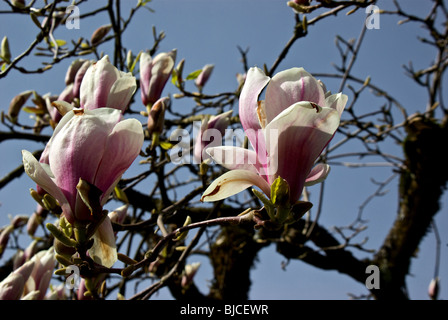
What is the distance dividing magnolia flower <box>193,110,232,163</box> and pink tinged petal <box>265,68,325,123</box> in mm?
389

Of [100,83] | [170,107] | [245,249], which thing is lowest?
[100,83]

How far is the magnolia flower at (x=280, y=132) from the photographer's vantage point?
47cm

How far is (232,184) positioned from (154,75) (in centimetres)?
46

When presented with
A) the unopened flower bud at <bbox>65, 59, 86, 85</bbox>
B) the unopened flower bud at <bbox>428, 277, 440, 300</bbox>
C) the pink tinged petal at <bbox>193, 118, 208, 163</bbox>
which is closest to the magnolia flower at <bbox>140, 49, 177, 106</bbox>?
the pink tinged petal at <bbox>193, 118, 208, 163</bbox>

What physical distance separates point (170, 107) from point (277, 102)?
1213mm

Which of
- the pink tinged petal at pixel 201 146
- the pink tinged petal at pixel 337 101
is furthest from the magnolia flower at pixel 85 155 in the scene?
the pink tinged petal at pixel 201 146

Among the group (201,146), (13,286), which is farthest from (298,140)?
(13,286)

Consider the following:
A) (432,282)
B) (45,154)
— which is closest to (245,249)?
(432,282)

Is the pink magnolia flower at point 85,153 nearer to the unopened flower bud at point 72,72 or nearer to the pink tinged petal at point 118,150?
the pink tinged petal at point 118,150

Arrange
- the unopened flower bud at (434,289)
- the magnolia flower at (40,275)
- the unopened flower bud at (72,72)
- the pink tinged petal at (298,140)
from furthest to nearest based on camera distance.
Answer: the unopened flower bud at (434,289)
the unopened flower bud at (72,72)
the magnolia flower at (40,275)
the pink tinged petal at (298,140)

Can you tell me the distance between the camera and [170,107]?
Result: 1.66m

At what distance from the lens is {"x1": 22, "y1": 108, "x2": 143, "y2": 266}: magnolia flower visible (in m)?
0.48

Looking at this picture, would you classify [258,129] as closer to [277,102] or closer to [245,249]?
[277,102]

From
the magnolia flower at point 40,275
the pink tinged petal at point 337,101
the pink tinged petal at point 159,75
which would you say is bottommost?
the magnolia flower at point 40,275
